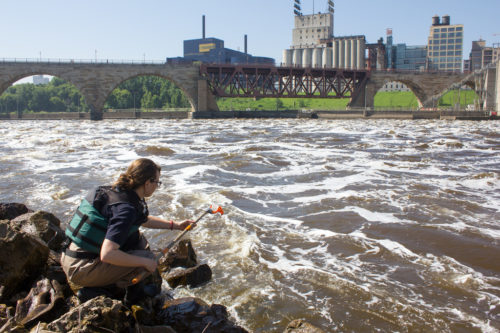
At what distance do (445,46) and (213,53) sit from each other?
94.6 m

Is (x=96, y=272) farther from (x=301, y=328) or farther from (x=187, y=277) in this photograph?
(x=301, y=328)

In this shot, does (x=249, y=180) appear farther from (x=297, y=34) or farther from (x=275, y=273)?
(x=297, y=34)

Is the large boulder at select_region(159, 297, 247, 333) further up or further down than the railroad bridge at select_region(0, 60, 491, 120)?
further down

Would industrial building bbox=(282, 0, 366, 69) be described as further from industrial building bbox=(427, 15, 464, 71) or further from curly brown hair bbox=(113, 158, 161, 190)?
curly brown hair bbox=(113, 158, 161, 190)

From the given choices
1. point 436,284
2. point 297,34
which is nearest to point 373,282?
point 436,284

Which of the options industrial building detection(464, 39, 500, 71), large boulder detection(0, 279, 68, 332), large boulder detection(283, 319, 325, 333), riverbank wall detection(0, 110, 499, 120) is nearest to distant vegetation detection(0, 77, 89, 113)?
riverbank wall detection(0, 110, 499, 120)

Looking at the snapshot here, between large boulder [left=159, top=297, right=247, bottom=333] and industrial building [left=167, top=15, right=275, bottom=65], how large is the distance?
170 m

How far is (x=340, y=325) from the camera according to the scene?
4.21 metres

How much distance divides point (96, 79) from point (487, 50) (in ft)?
525

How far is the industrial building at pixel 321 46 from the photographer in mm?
137625

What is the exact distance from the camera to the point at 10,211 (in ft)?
18.1

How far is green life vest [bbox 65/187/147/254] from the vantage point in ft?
11.5

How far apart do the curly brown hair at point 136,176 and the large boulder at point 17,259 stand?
1134 mm

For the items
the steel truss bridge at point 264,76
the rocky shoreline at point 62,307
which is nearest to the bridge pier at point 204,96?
the steel truss bridge at point 264,76
